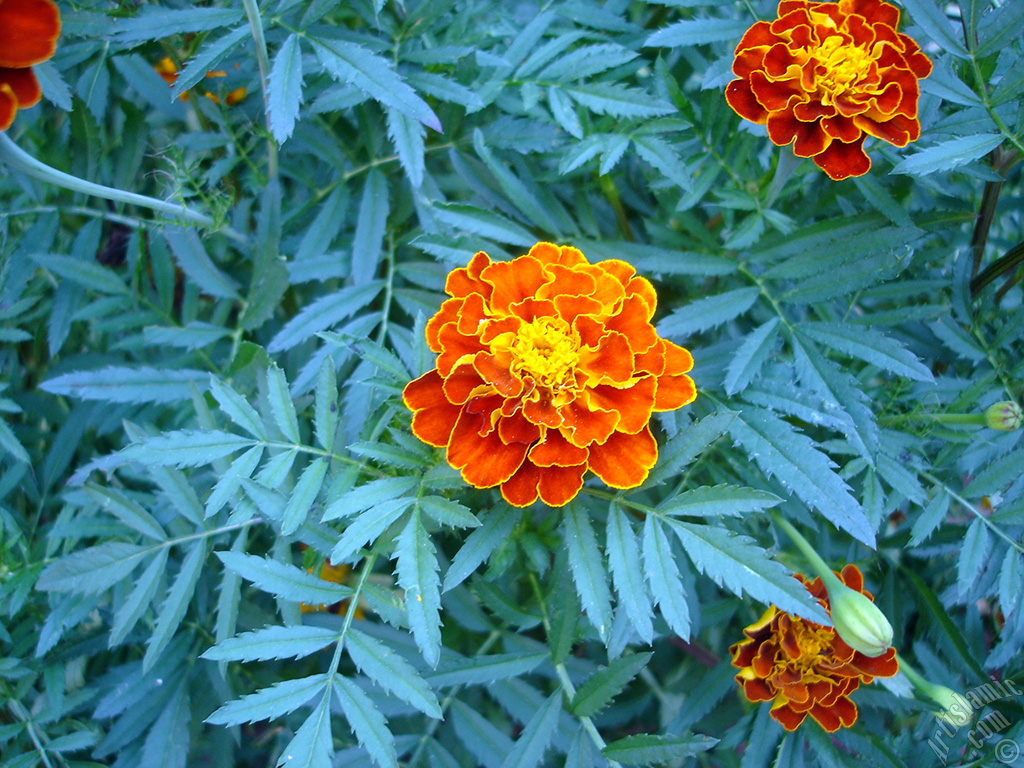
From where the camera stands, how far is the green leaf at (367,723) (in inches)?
32.6

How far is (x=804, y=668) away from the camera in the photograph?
99 centimetres

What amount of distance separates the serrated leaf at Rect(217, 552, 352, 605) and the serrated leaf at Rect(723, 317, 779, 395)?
58 centimetres

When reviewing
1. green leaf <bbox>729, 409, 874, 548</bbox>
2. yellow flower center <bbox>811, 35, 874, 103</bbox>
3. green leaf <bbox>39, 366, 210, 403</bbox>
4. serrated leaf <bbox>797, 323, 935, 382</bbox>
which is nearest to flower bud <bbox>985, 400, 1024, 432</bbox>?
serrated leaf <bbox>797, 323, 935, 382</bbox>

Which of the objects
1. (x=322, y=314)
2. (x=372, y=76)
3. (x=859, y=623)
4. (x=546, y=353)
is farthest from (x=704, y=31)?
(x=859, y=623)

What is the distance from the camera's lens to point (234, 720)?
81 cm

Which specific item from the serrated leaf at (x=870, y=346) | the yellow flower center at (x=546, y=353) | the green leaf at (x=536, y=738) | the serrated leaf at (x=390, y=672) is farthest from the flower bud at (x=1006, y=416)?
the serrated leaf at (x=390, y=672)

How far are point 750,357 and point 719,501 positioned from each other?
24 cm

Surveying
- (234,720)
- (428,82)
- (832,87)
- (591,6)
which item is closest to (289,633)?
(234,720)

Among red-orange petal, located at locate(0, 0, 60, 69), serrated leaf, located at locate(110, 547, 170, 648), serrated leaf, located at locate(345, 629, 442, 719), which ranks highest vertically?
red-orange petal, located at locate(0, 0, 60, 69)

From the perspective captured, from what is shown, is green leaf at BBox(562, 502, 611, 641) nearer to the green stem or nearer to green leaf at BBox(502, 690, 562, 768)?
green leaf at BBox(502, 690, 562, 768)

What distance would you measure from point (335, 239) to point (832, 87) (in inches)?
34.1

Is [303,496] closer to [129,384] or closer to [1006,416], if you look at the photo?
[129,384]

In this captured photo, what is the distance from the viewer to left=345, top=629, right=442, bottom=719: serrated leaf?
0.83 metres

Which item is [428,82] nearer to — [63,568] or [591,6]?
[591,6]
